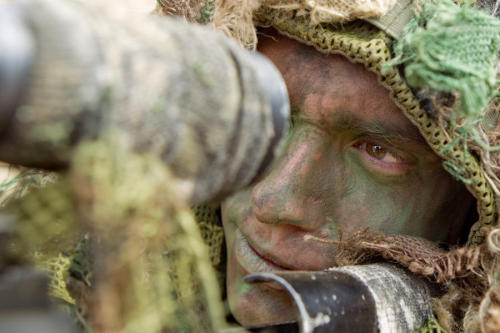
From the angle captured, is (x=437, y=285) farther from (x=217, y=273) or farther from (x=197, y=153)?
(x=197, y=153)

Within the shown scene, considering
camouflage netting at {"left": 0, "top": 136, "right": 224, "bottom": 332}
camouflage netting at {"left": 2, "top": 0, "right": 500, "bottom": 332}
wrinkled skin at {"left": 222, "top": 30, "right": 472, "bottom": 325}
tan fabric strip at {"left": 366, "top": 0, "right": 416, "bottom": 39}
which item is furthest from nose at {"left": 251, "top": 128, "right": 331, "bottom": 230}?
camouflage netting at {"left": 0, "top": 136, "right": 224, "bottom": 332}

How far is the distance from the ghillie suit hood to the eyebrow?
4cm

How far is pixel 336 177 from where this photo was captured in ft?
3.29

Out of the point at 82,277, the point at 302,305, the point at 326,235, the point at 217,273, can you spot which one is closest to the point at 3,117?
the point at 302,305

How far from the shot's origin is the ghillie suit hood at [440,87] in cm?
77

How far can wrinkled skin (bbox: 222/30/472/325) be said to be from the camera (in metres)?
0.94

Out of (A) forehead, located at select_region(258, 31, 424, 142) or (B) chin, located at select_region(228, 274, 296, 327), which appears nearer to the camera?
(A) forehead, located at select_region(258, 31, 424, 142)

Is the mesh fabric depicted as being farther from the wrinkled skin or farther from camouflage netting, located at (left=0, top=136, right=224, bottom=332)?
camouflage netting, located at (left=0, top=136, right=224, bottom=332)

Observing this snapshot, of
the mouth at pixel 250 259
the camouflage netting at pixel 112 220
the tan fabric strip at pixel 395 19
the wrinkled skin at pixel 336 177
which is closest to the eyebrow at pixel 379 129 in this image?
the wrinkled skin at pixel 336 177

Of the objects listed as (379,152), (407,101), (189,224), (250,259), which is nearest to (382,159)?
(379,152)

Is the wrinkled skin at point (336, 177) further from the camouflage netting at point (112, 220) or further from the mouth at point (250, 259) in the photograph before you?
the camouflage netting at point (112, 220)

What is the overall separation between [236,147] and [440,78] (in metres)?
0.43

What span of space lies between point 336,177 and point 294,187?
85 mm

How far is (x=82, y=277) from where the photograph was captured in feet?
2.89
